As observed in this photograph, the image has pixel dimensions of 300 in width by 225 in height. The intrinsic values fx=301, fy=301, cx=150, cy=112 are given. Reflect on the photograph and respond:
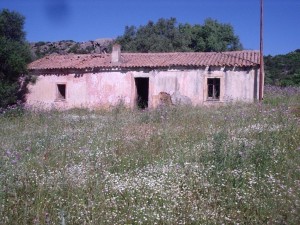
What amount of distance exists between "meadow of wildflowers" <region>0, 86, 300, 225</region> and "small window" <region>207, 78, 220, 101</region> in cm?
1009

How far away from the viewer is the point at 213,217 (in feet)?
11.8

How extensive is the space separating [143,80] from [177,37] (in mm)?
14924

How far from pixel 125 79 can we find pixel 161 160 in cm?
1317

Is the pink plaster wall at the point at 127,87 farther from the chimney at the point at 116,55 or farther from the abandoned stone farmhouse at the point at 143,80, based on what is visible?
the chimney at the point at 116,55

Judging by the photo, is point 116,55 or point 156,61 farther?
point 116,55

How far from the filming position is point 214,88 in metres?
17.2

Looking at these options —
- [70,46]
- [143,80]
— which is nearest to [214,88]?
[143,80]

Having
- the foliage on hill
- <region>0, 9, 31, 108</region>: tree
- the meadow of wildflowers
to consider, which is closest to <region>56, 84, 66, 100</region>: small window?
<region>0, 9, 31, 108</region>: tree

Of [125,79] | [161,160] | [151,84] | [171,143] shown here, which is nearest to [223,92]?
[151,84]

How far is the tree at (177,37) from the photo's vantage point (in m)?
32.8

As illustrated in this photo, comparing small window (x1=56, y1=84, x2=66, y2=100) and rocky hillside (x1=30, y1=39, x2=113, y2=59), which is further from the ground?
rocky hillside (x1=30, y1=39, x2=113, y2=59)

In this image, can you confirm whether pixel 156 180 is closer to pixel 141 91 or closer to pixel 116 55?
pixel 116 55

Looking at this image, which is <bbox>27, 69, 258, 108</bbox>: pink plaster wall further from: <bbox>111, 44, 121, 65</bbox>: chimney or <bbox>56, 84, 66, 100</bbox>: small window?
<bbox>111, 44, 121, 65</bbox>: chimney

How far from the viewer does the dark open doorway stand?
18.8 meters
